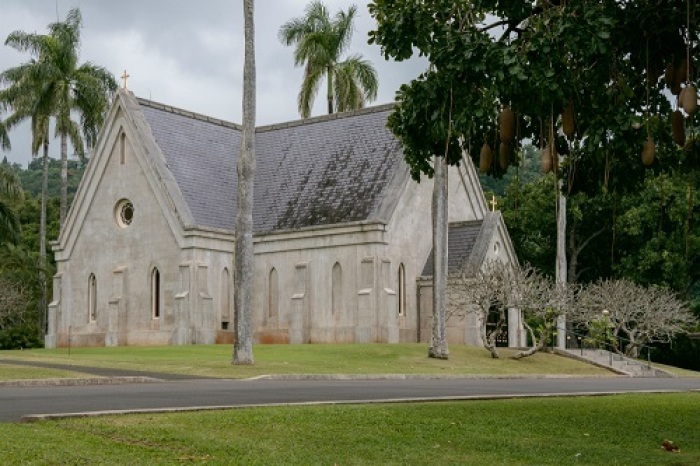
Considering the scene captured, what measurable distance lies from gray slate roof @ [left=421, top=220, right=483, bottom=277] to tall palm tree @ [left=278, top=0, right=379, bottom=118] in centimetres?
1223

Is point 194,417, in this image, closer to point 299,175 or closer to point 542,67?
point 542,67

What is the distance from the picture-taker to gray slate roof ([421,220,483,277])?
5247 centimetres

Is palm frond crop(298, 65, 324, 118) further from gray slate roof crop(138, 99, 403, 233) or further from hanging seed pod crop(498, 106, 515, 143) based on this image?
hanging seed pod crop(498, 106, 515, 143)

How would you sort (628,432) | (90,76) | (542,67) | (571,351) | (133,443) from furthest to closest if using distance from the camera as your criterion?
(90,76) → (571,351) → (628,432) → (542,67) → (133,443)

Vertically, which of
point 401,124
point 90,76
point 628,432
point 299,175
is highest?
point 90,76

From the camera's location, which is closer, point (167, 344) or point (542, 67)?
point (542, 67)

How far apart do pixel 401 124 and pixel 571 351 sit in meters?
34.1

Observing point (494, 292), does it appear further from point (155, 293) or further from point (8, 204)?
point (8, 204)

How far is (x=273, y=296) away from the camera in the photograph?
54.6 metres

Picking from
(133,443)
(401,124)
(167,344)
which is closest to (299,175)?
(167,344)

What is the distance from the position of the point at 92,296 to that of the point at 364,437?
45518 mm

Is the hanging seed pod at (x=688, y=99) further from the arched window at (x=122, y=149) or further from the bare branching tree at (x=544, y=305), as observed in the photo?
the arched window at (x=122, y=149)

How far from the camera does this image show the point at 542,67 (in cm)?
1370

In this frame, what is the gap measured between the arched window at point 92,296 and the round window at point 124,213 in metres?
3.14
